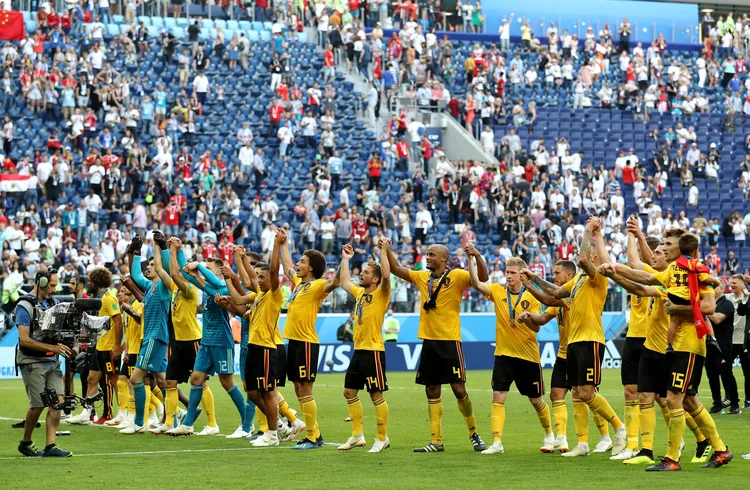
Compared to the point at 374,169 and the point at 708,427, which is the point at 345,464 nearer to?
the point at 708,427

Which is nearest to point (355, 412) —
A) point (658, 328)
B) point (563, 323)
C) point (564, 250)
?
point (563, 323)

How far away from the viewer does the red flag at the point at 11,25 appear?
3972cm

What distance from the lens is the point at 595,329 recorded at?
14.1 metres

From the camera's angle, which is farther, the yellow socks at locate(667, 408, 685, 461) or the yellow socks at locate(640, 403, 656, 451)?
the yellow socks at locate(640, 403, 656, 451)

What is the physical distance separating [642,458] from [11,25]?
31.5m

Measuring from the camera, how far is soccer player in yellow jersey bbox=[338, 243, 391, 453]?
15.0 meters

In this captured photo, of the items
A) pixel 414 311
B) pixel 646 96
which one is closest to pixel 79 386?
pixel 414 311

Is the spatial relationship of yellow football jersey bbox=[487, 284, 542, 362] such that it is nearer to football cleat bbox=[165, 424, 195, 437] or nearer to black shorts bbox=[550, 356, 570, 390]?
black shorts bbox=[550, 356, 570, 390]

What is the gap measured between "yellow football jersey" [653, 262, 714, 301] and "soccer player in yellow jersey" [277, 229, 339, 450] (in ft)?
13.8

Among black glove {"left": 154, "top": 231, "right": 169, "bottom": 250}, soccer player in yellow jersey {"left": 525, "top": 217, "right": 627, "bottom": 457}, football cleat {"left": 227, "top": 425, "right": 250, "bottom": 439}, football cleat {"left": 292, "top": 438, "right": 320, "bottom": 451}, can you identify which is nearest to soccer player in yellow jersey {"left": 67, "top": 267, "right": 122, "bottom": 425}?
black glove {"left": 154, "top": 231, "right": 169, "bottom": 250}

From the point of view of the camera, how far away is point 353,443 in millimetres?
15148

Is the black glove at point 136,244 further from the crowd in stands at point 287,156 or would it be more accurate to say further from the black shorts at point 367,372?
the crowd in stands at point 287,156

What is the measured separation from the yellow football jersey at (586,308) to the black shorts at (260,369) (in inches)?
144

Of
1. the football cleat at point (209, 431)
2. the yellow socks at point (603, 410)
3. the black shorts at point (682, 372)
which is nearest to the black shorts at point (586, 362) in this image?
the yellow socks at point (603, 410)
